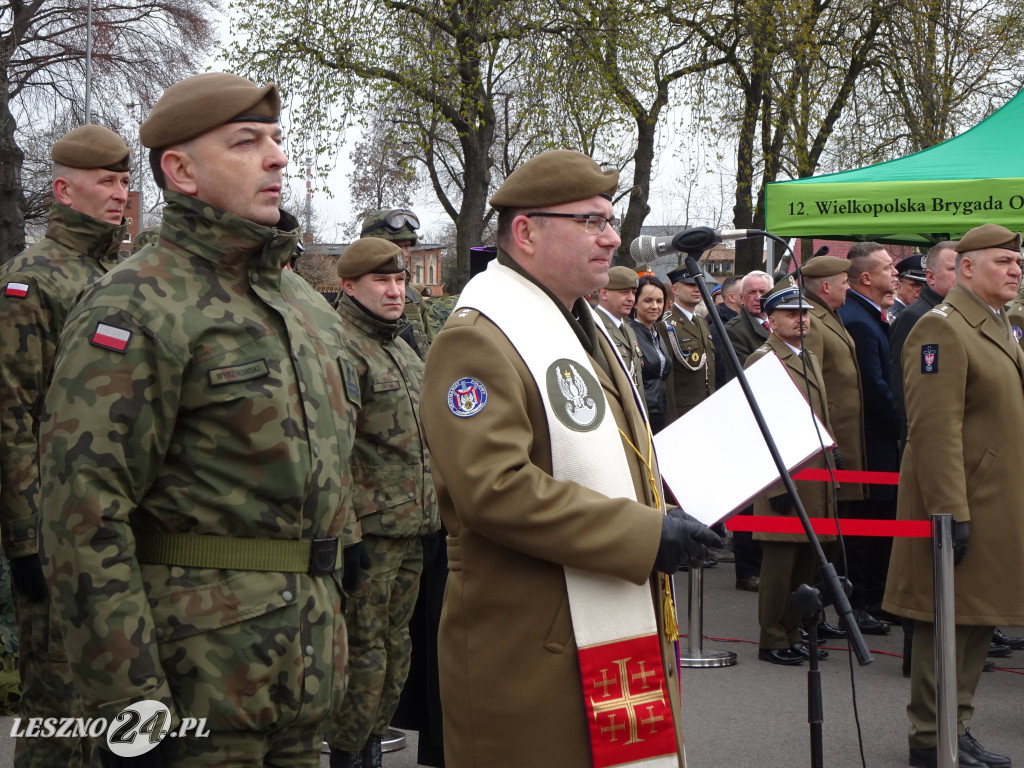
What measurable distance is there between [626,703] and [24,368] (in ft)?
8.62

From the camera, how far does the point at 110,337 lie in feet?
7.74

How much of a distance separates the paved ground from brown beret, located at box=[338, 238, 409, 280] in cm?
232

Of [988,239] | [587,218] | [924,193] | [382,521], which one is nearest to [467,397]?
[587,218]

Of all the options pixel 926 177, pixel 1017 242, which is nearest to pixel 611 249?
pixel 1017 242

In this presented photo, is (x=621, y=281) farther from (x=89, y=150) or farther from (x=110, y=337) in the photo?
(x=110, y=337)

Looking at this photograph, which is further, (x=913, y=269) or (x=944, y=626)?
(x=913, y=269)

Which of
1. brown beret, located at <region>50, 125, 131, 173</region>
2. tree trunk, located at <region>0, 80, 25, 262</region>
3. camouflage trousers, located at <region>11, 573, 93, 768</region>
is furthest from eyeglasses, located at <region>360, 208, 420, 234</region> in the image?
tree trunk, located at <region>0, 80, 25, 262</region>

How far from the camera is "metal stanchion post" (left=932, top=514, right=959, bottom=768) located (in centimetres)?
468

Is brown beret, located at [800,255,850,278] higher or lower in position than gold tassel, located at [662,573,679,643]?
higher

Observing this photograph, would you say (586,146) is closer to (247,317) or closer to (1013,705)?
(1013,705)

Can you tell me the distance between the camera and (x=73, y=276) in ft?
14.1

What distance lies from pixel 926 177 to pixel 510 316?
7159 mm

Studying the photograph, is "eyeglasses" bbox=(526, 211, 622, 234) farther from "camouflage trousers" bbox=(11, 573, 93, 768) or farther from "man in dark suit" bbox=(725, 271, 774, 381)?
"man in dark suit" bbox=(725, 271, 774, 381)

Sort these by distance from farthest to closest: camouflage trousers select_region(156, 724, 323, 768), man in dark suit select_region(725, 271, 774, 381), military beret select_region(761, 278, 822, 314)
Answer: man in dark suit select_region(725, 271, 774, 381), military beret select_region(761, 278, 822, 314), camouflage trousers select_region(156, 724, 323, 768)
